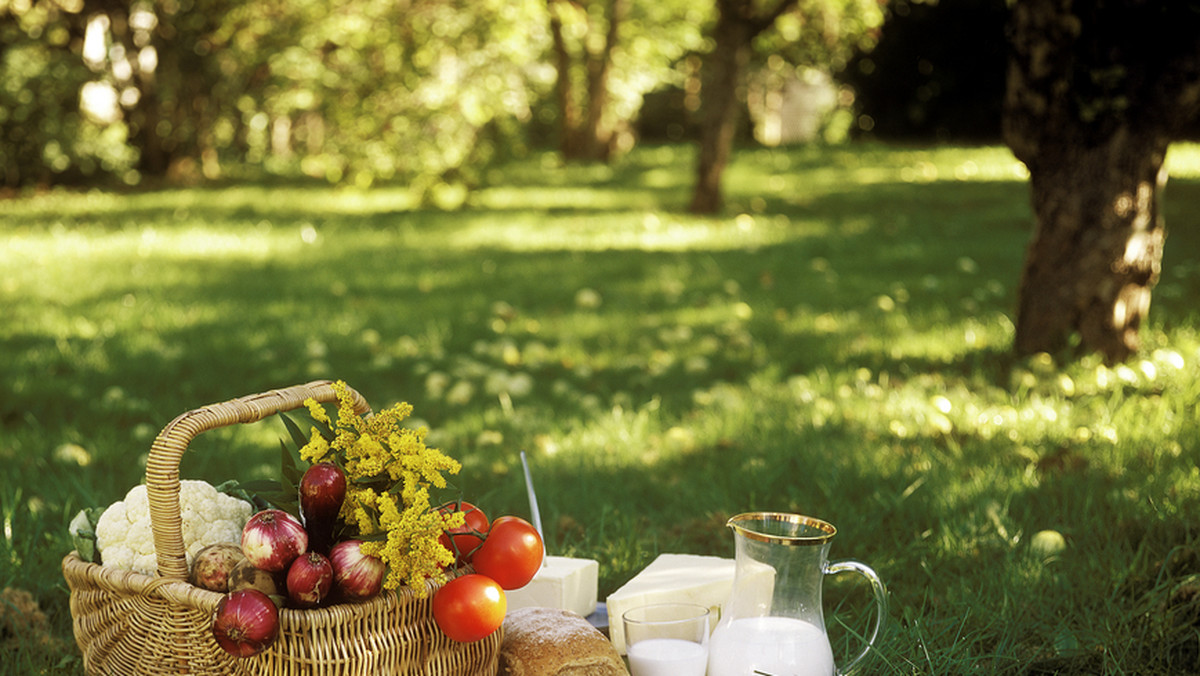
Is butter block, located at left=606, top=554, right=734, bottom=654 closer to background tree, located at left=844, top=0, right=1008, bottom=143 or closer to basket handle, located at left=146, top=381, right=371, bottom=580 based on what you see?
basket handle, located at left=146, top=381, right=371, bottom=580

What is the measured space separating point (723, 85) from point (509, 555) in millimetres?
8364

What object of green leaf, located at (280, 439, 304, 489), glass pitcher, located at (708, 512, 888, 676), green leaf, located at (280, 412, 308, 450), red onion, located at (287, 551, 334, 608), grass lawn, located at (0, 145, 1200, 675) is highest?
green leaf, located at (280, 412, 308, 450)

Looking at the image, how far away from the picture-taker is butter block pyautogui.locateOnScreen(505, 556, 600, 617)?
1.92 m

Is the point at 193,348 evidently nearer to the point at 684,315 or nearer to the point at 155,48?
the point at 684,315

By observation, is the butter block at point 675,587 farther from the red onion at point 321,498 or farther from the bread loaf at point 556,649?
the red onion at point 321,498

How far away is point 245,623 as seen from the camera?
1343 mm

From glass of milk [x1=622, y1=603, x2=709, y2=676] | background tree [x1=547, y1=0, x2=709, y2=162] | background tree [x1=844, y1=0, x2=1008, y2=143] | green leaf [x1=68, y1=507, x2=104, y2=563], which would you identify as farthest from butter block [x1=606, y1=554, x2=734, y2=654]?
background tree [x1=844, y1=0, x2=1008, y2=143]

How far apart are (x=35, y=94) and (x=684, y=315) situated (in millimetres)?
11319

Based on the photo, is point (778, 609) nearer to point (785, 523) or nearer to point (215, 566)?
point (785, 523)

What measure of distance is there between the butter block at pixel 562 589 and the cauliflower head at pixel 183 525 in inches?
22.3

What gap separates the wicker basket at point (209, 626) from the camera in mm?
1422

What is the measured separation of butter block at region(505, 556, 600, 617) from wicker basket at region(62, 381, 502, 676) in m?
0.28

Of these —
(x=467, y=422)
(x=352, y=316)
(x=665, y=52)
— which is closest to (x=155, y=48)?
(x=665, y=52)

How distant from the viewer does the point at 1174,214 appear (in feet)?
26.6
